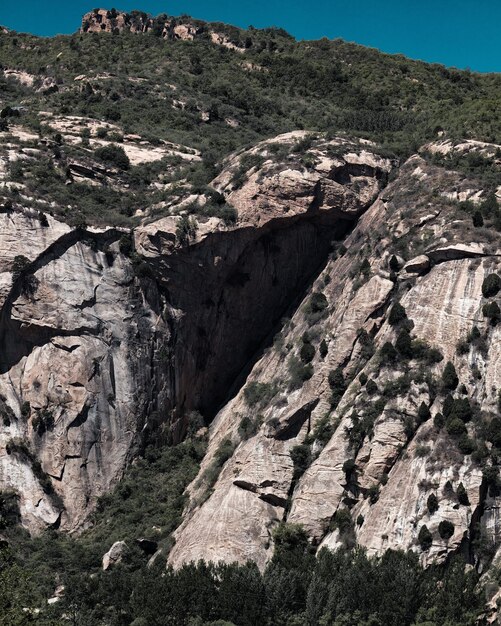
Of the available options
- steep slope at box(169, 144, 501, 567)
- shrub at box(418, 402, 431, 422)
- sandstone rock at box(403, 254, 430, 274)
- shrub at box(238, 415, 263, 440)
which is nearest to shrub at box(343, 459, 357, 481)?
steep slope at box(169, 144, 501, 567)

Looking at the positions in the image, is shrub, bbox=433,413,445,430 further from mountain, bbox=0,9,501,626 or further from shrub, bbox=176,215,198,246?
shrub, bbox=176,215,198,246

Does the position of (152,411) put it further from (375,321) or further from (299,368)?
(375,321)

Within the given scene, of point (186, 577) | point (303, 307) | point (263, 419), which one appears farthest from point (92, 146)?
point (186, 577)

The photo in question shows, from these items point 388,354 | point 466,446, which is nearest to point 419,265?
point 388,354

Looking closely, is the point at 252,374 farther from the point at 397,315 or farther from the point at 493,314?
the point at 493,314

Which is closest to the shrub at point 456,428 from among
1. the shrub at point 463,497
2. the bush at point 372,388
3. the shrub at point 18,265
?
the shrub at point 463,497
